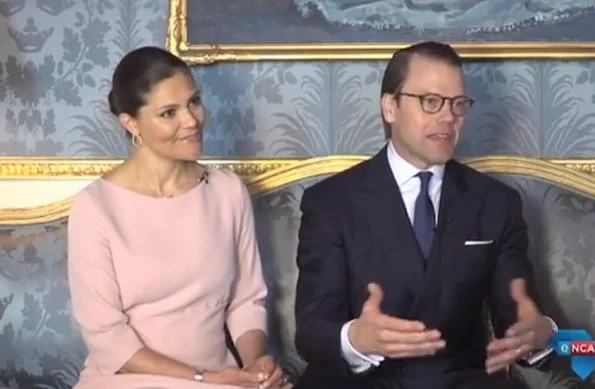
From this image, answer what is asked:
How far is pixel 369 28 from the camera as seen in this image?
261cm

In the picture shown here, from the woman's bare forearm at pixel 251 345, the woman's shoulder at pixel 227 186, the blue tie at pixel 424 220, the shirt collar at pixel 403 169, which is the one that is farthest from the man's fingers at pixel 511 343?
the woman's shoulder at pixel 227 186

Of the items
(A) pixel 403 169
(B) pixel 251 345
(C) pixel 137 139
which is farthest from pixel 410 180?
(C) pixel 137 139

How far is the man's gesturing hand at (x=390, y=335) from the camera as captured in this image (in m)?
1.84

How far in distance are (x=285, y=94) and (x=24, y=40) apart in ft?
2.21

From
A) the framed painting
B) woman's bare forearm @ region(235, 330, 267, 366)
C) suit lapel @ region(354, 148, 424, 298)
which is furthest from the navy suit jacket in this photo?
the framed painting

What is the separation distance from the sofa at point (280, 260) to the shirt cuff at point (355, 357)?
17.5 inches

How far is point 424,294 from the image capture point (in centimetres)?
208

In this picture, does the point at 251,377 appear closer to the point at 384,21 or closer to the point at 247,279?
the point at 247,279

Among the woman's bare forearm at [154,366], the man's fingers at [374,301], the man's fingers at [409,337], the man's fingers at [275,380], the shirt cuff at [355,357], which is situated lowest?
the man's fingers at [275,380]

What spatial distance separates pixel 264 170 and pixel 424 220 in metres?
0.59

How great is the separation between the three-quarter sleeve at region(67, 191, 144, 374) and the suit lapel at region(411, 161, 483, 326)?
1.91ft

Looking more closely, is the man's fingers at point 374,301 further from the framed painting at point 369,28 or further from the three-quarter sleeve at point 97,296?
the framed painting at point 369,28

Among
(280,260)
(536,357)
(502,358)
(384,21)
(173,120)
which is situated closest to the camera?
A: (502,358)

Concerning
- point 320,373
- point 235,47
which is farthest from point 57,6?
point 320,373
